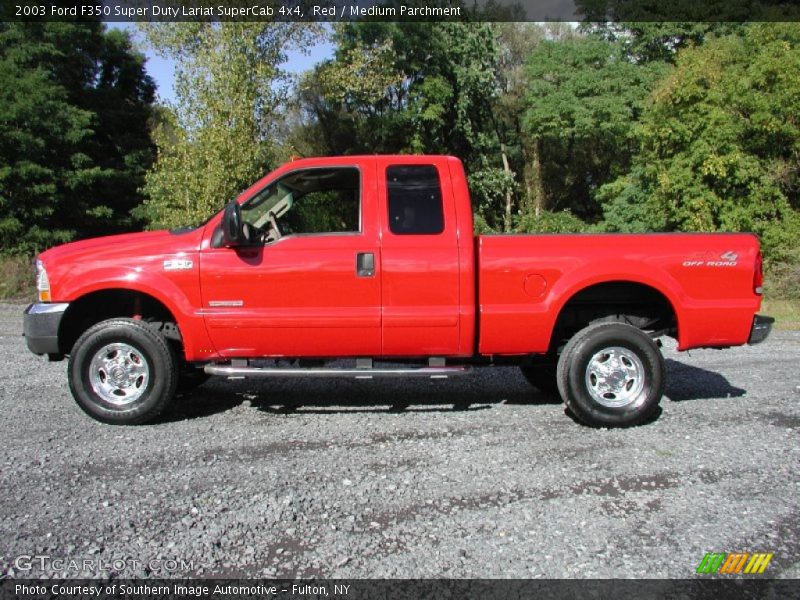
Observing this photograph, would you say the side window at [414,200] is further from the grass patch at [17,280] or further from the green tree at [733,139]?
the green tree at [733,139]

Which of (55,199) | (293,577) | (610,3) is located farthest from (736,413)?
(610,3)

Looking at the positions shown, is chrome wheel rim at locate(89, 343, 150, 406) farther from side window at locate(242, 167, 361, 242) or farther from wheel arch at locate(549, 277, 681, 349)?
wheel arch at locate(549, 277, 681, 349)

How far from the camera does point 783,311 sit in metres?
13.5

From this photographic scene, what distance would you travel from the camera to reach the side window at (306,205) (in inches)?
222

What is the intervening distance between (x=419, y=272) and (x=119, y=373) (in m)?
2.62

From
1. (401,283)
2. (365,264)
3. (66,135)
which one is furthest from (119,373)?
(66,135)

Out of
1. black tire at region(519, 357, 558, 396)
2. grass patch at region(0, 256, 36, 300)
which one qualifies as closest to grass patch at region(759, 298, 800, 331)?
black tire at region(519, 357, 558, 396)

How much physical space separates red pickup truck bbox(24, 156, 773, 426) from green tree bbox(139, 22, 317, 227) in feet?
43.2

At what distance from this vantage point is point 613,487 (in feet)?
13.9

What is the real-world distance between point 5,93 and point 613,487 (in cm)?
2393

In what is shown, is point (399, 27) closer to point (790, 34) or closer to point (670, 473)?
point (790, 34)

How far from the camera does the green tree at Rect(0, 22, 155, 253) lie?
21781 millimetres

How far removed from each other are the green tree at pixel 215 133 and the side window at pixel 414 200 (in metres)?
13.4
